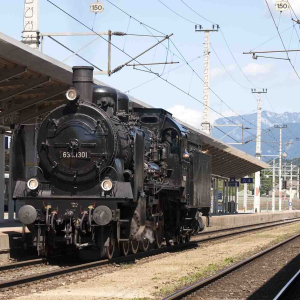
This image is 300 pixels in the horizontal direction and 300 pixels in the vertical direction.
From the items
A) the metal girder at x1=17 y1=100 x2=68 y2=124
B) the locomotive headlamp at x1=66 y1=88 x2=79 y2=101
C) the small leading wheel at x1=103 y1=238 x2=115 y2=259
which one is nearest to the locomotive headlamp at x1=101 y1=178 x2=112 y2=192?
the small leading wheel at x1=103 y1=238 x2=115 y2=259

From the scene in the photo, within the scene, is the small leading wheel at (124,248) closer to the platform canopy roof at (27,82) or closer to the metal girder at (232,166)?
the platform canopy roof at (27,82)

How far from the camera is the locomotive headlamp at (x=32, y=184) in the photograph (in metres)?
13.0

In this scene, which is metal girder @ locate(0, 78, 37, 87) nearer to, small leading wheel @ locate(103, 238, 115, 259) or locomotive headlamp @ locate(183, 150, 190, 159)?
locomotive headlamp @ locate(183, 150, 190, 159)

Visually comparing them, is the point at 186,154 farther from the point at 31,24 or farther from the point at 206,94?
the point at 206,94

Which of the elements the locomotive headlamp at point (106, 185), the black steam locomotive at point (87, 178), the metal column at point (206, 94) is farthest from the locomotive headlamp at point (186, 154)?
the metal column at point (206, 94)

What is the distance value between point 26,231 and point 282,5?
11.8 m

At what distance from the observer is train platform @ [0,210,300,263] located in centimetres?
1404

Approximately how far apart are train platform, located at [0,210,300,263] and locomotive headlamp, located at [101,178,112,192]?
270 cm

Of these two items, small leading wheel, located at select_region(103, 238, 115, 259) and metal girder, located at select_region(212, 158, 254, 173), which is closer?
small leading wheel, located at select_region(103, 238, 115, 259)

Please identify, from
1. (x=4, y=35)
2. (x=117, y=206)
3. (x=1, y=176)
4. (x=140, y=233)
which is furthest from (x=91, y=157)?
(x=1, y=176)

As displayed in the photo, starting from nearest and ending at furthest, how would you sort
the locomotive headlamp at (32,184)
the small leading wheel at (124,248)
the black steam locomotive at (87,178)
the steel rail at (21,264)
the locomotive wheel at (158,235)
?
the steel rail at (21,264)
the black steam locomotive at (87,178)
the locomotive headlamp at (32,184)
the small leading wheel at (124,248)
the locomotive wheel at (158,235)

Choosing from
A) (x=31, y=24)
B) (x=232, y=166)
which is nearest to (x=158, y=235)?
(x=31, y=24)

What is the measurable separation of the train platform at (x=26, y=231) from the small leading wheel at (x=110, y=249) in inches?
81.7

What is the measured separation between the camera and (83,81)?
44.7ft
